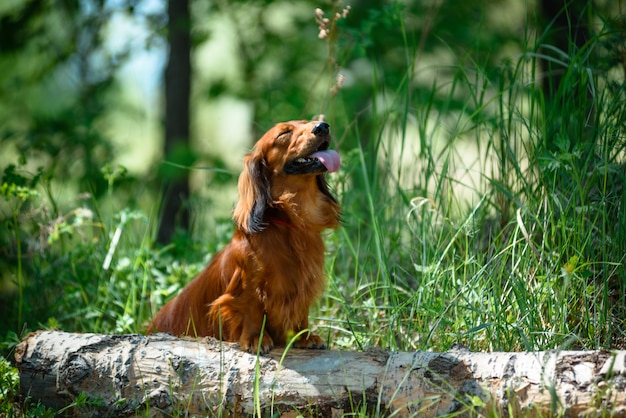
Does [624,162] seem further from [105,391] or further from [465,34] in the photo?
[465,34]

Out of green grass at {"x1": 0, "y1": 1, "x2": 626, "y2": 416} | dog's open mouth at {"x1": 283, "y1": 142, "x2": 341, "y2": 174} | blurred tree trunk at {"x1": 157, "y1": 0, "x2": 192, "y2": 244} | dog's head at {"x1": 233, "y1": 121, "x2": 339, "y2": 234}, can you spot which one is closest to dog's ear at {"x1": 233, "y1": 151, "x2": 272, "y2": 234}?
dog's head at {"x1": 233, "y1": 121, "x2": 339, "y2": 234}

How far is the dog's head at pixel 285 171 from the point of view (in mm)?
3758

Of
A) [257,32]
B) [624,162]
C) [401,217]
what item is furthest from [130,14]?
[624,162]

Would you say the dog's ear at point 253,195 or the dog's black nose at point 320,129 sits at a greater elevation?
the dog's black nose at point 320,129

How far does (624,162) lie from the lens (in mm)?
3984

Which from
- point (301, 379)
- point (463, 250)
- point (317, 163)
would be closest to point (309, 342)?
point (301, 379)

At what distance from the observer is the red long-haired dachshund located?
Result: 374cm

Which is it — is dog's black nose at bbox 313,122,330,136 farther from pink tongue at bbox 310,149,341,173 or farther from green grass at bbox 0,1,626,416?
green grass at bbox 0,1,626,416

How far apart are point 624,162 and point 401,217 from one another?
148cm

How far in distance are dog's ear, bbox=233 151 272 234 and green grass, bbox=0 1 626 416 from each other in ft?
2.69

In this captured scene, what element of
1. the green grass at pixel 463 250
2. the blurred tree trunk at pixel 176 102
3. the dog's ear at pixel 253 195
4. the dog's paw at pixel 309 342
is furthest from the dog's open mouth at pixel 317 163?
the blurred tree trunk at pixel 176 102

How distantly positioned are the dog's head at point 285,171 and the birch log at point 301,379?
2.52 ft

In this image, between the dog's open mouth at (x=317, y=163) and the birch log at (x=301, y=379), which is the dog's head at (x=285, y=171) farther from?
the birch log at (x=301, y=379)

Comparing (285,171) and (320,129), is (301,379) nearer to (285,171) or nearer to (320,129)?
(285,171)
